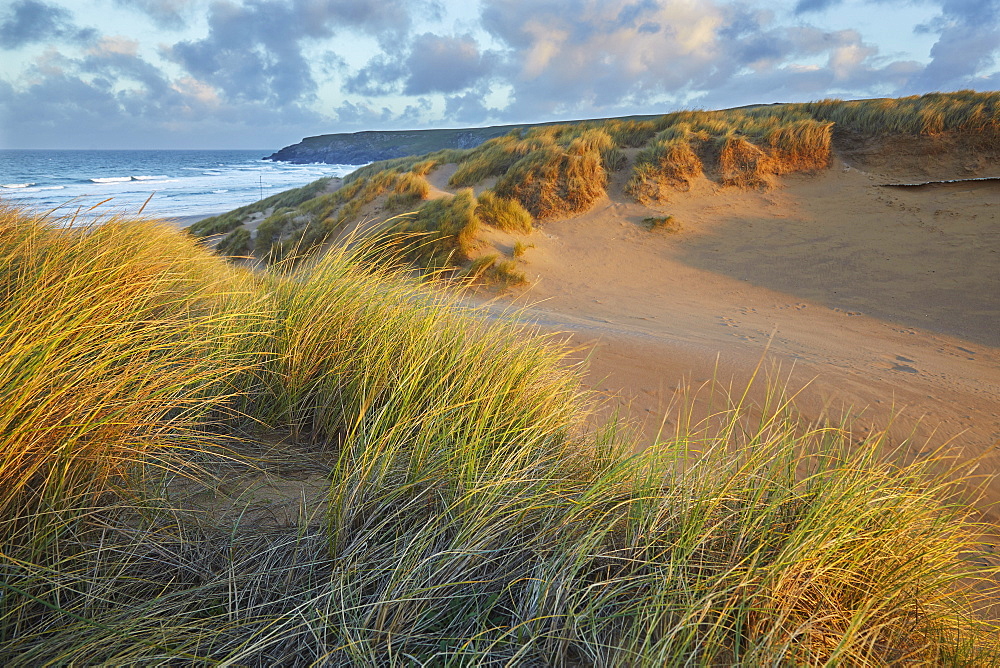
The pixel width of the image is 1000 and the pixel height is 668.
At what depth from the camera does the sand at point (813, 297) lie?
14.0 feet

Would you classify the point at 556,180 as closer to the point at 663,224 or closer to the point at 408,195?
the point at 663,224

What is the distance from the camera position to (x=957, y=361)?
5527 millimetres

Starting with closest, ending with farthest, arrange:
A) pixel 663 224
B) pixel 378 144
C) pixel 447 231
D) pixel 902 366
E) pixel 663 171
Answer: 1. pixel 902 366
2. pixel 447 231
3. pixel 663 224
4. pixel 663 171
5. pixel 378 144

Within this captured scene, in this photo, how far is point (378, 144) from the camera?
8081 centimetres

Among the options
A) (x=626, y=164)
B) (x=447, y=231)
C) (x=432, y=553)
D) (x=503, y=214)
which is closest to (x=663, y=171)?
(x=626, y=164)

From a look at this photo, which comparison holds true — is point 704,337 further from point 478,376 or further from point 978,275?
point 978,275

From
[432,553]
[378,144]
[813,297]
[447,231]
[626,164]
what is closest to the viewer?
[432,553]

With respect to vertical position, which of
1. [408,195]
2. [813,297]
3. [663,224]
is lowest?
[813,297]

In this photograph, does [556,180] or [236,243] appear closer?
[556,180]

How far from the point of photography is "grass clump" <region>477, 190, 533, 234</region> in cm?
1070

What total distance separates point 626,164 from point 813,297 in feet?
20.6

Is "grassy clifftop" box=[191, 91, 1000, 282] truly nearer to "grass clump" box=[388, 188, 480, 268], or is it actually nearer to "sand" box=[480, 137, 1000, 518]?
"grass clump" box=[388, 188, 480, 268]

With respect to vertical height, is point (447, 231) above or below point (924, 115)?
below

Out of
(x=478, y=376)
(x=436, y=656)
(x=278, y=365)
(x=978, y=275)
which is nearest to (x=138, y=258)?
(x=278, y=365)
